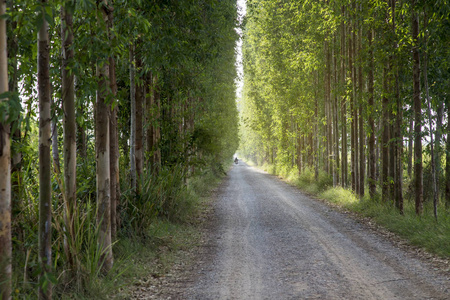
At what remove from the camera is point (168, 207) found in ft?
31.5

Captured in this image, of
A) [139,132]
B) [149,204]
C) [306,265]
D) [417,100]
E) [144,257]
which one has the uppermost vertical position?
[417,100]

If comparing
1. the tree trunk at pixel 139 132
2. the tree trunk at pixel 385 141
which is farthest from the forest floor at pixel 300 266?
the tree trunk at pixel 139 132

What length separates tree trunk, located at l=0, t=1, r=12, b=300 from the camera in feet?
8.79

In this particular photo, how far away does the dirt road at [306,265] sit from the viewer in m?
5.03

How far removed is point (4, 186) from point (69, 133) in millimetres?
1499

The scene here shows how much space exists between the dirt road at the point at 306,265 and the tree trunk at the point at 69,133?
1.82 m

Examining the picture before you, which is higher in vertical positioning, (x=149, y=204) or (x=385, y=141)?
(x=385, y=141)

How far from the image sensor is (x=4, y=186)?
2.82 m

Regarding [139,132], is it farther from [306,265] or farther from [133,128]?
[306,265]

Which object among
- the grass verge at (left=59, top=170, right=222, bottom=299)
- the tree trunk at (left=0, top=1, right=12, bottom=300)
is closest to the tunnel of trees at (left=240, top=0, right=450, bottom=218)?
the grass verge at (left=59, top=170, right=222, bottom=299)

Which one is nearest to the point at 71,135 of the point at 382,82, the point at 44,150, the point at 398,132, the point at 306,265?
the point at 44,150

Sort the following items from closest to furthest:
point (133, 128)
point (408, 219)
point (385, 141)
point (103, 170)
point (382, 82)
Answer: point (103, 170)
point (133, 128)
point (408, 219)
point (385, 141)
point (382, 82)

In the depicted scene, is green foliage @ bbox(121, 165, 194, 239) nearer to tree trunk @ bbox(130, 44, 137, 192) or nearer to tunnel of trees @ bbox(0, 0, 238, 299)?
tunnel of trees @ bbox(0, 0, 238, 299)

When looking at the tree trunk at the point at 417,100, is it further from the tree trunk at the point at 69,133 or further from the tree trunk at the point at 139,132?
the tree trunk at the point at 69,133
